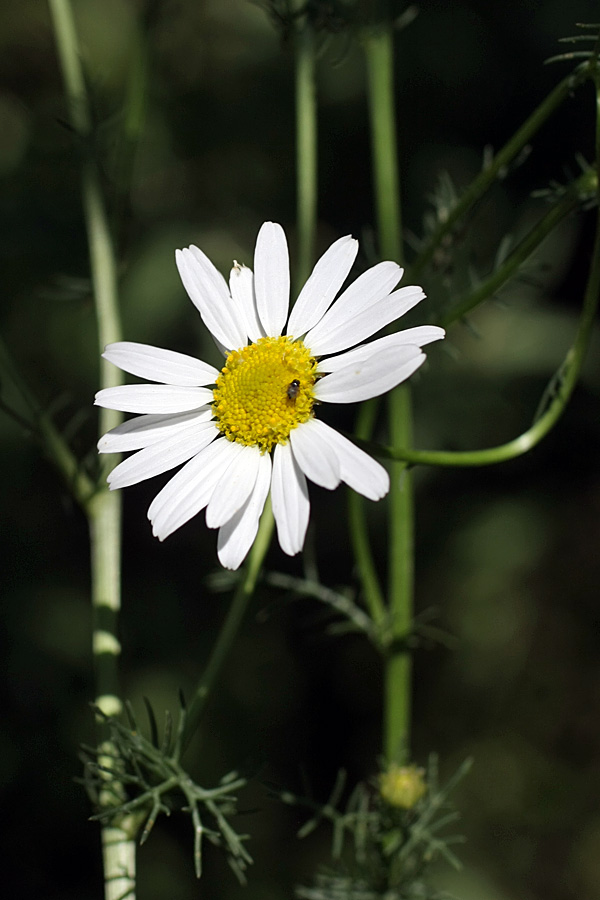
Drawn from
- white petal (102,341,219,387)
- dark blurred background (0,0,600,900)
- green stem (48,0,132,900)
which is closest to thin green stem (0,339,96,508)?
green stem (48,0,132,900)

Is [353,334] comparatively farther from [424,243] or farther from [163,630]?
[163,630]

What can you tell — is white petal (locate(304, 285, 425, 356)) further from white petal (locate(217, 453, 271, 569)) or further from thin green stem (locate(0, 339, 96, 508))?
thin green stem (locate(0, 339, 96, 508))

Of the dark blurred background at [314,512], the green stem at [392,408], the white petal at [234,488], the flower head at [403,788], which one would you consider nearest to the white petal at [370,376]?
the white petal at [234,488]

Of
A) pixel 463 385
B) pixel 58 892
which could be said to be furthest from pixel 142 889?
pixel 463 385

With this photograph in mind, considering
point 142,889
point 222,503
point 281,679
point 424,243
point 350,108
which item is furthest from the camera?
point 350,108

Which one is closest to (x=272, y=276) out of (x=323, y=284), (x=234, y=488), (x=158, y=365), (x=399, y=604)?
(x=323, y=284)
